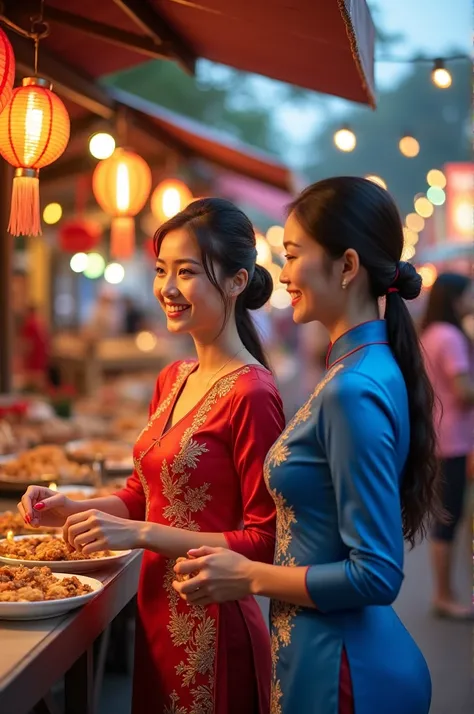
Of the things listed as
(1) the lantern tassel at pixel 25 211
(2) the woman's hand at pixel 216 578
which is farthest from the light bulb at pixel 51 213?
(2) the woman's hand at pixel 216 578

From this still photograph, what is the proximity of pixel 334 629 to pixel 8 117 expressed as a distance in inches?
91.1

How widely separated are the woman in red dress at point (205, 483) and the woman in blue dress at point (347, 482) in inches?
14.4

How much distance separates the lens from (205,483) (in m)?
2.57

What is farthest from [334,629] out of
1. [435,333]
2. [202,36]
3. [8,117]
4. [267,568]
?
[435,333]

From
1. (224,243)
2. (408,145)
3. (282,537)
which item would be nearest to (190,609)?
(282,537)

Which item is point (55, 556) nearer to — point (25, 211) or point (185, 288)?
point (185, 288)

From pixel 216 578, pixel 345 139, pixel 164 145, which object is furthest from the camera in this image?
pixel 164 145

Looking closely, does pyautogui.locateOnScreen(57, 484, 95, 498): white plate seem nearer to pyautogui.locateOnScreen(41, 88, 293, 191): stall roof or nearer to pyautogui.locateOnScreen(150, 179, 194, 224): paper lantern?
pyautogui.locateOnScreen(150, 179, 194, 224): paper lantern

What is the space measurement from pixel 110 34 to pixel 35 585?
3.25m

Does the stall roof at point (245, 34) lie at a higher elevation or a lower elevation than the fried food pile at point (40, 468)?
higher

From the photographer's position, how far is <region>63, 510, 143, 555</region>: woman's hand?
2.23 metres

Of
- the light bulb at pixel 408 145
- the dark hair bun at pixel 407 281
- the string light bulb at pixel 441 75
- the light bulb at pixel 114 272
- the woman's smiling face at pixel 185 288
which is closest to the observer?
the dark hair bun at pixel 407 281

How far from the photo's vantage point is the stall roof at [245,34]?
11.6ft

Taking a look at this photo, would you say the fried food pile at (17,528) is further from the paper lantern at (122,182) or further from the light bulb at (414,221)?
the light bulb at (414,221)
